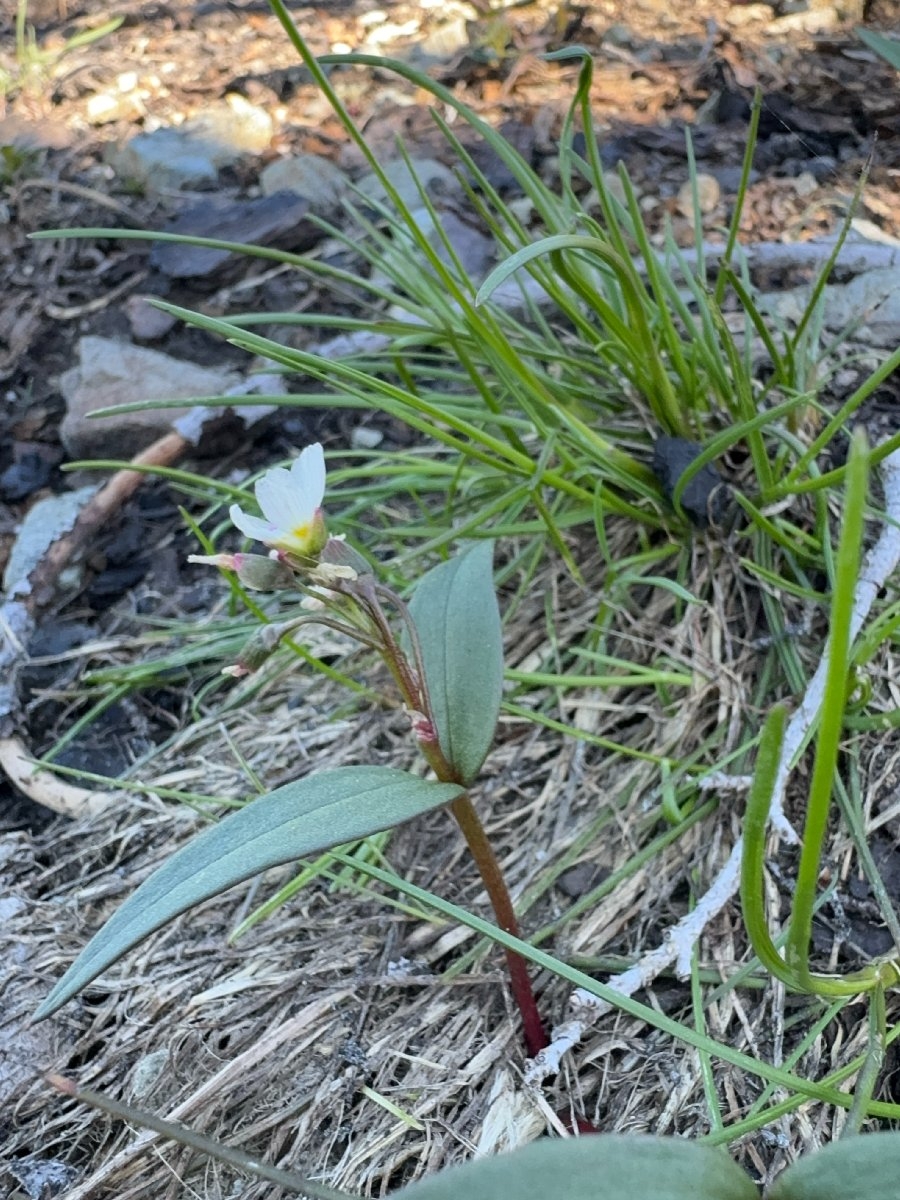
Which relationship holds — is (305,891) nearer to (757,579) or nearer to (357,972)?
(357,972)

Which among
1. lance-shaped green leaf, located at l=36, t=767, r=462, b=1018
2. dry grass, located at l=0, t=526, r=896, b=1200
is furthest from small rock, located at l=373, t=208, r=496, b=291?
lance-shaped green leaf, located at l=36, t=767, r=462, b=1018

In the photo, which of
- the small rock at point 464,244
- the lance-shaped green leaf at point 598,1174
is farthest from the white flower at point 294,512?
the small rock at point 464,244

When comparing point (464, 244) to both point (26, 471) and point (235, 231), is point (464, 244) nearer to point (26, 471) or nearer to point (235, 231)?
point (235, 231)

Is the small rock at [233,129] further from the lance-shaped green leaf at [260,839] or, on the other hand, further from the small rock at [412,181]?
the lance-shaped green leaf at [260,839]

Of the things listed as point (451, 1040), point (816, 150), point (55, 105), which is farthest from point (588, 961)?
point (55, 105)

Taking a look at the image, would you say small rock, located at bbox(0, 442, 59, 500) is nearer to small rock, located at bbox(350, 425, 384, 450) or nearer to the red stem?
small rock, located at bbox(350, 425, 384, 450)

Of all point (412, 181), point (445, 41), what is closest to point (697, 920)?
point (412, 181)
